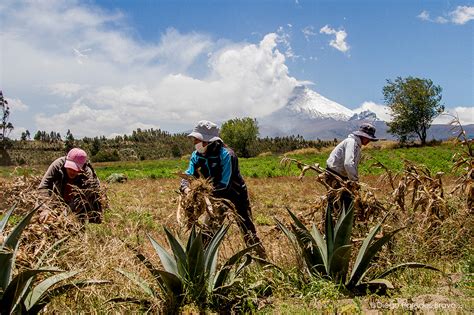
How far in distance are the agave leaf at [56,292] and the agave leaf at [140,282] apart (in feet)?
0.57

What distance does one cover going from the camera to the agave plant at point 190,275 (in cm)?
333

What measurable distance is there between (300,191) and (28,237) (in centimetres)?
1349

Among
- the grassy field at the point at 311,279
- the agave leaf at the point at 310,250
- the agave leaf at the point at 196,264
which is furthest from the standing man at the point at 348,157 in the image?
the agave leaf at the point at 196,264

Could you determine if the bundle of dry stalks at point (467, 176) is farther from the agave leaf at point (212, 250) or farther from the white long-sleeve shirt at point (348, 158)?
the agave leaf at point (212, 250)

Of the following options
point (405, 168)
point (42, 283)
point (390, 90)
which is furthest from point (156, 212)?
point (390, 90)

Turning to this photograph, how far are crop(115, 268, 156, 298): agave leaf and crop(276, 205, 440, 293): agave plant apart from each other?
1.26 metres

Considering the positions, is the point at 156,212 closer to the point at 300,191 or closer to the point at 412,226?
the point at 300,191

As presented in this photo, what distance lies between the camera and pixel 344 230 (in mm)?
3912

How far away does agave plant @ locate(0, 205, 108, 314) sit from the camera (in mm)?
2965

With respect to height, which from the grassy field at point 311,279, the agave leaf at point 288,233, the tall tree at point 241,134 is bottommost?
the grassy field at point 311,279

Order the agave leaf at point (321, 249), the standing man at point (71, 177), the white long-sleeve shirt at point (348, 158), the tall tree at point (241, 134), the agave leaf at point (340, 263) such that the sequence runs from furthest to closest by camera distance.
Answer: the tall tree at point (241, 134) < the white long-sleeve shirt at point (348, 158) < the standing man at point (71, 177) < the agave leaf at point (321, 249) < the agave leaf at point (340, 263)

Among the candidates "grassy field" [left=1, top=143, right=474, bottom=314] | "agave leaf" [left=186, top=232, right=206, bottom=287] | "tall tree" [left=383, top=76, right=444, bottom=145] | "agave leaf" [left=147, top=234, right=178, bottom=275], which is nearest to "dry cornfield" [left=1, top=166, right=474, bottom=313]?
"grassy field" [left=1, top=143, right=474, bottom=314]

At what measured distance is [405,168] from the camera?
16.7ft

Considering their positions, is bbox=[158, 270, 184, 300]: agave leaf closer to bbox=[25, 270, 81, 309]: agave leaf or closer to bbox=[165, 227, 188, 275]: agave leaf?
bbox=[165, 227, 188, 275]: agave leaf
